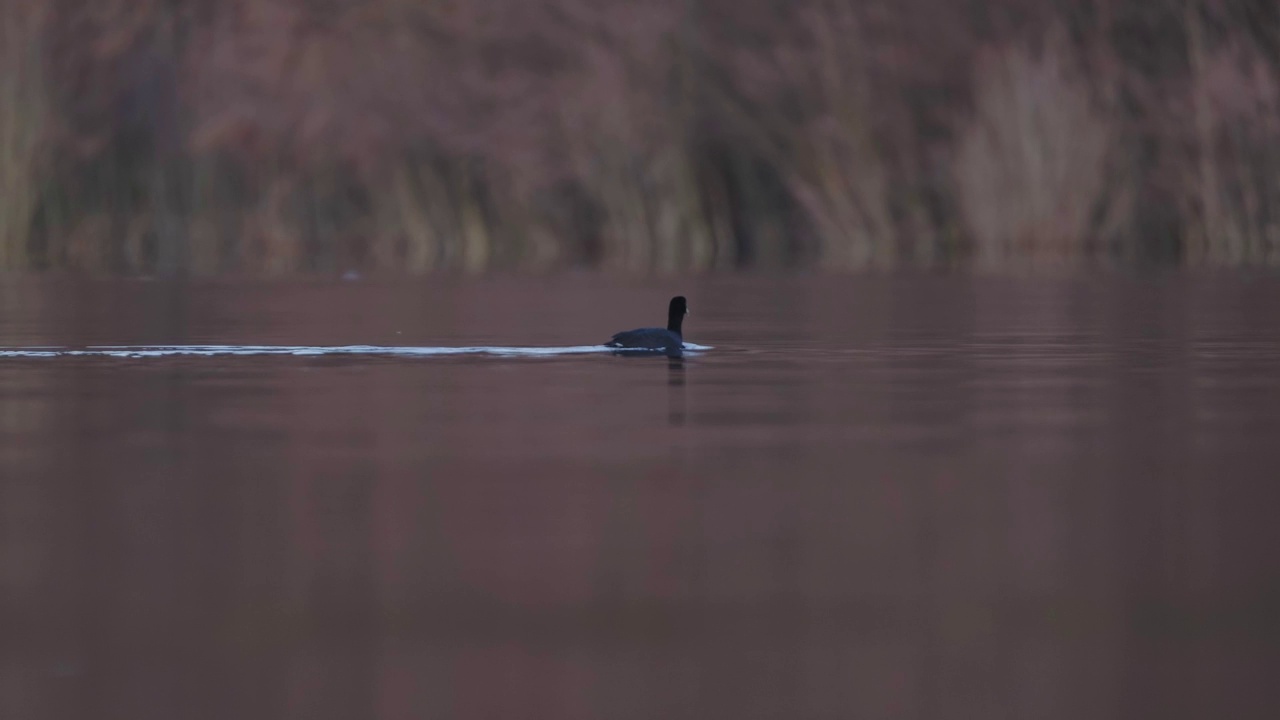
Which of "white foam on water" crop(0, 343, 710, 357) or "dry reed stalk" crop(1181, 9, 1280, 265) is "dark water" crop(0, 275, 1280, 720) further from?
"dry reed stalk" crop(1181, 9, 1280, 265)

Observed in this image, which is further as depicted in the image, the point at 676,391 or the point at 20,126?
the point at 20,126

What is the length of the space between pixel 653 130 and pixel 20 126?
30.4 ft

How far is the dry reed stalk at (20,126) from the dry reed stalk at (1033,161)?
12.8 meters

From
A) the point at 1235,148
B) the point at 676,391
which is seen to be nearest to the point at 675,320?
the point at 676,391

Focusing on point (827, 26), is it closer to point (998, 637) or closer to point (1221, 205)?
point (1221, 205)

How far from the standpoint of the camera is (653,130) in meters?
36.7

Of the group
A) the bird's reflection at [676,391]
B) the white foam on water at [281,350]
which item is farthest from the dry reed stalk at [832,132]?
the bird's reflection at [676,391]

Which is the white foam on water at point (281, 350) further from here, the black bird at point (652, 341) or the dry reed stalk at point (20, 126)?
the dry reed stalk at point (20, 126)

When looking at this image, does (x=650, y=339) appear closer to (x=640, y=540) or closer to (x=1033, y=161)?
(x=640, y=540)

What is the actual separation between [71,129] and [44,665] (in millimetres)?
33770

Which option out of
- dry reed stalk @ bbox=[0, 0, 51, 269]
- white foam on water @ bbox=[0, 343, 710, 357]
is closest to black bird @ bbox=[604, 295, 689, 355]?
white foam on water @ bbox=[0, 343, 710, 357]

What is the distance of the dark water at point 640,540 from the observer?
455cm

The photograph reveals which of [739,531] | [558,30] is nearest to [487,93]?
[558,30]

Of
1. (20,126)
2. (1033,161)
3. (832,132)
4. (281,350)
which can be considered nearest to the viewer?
(281,350)
